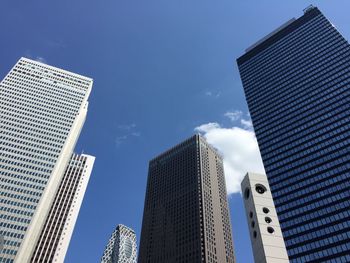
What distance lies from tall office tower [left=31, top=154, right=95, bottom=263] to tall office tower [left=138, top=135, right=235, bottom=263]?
41.2m

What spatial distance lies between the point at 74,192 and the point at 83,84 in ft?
196

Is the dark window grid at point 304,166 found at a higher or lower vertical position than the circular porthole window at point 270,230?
higher

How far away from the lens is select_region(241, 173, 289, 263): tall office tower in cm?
4772

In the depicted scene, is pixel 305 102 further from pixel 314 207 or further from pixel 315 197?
pixel 314 207

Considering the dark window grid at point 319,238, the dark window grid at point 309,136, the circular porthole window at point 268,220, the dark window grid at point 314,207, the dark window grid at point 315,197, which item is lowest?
the circular porthole window at point 268,220

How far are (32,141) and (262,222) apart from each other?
4516 inches

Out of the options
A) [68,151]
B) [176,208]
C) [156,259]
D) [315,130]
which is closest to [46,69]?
[68,151]

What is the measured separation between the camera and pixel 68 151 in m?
149

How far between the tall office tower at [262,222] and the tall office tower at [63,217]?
12712 cm

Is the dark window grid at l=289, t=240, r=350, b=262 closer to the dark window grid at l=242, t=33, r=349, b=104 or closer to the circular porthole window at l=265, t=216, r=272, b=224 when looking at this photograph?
the circular porthole window at l=265, t=216, r=272, b=224

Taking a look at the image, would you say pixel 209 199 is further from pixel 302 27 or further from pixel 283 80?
pixel 302 27

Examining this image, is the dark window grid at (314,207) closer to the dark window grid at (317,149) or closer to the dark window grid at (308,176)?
the dark window grid at (308,176)

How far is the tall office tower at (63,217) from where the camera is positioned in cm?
15425

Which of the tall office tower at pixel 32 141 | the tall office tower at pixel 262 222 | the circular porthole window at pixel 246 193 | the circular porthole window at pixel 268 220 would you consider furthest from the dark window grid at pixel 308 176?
the tall office tower at pixel 32 141
